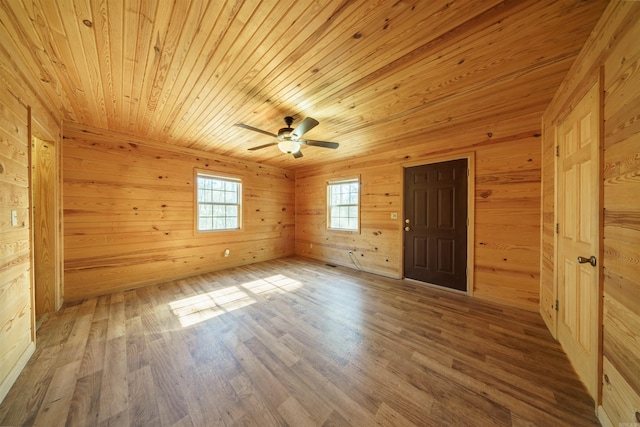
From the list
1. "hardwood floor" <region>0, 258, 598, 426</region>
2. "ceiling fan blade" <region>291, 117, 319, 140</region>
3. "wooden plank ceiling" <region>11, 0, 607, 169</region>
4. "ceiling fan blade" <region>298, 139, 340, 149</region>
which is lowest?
"hardwood floor" <region>0, 258, 598, 426</region>

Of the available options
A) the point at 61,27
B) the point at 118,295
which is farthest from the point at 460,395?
the point at 118,295

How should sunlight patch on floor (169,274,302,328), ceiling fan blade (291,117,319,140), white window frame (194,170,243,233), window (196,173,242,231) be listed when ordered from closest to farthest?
ceiling fan blade (291,117,319,140), sunlight patch on floor (169,274,302,328), white window frame (194,170,243,233), window (196,173,242,231)

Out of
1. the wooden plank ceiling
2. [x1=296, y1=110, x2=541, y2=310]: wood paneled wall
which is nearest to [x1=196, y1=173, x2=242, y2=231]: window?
the wooden plank ceiling

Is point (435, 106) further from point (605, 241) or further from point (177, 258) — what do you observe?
point (177, 258)

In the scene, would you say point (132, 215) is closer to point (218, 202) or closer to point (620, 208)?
point (218, 202)

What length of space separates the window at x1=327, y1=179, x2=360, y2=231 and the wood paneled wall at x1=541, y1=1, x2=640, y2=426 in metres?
3.21

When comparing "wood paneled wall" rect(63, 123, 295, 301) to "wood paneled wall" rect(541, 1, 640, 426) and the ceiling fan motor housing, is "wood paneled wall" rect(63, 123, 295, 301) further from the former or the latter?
"wood paneled wall" rect(541, 1, 640, 426)

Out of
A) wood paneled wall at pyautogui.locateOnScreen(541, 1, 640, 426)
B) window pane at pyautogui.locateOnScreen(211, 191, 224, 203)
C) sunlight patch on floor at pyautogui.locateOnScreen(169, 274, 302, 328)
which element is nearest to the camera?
wood paneled wall at pyautogui.locateOnScreen(541, 1, 640, 426)

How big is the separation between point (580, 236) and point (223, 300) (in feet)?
12.0

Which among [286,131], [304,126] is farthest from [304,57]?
[286,131]

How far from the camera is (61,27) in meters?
1.33

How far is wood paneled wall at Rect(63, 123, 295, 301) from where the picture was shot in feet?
9.50

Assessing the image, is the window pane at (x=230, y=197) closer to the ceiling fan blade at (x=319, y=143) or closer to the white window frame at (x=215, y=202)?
the white window frame at (x=215, y=202)

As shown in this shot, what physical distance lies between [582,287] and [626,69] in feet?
4.72
